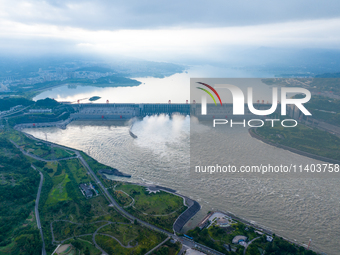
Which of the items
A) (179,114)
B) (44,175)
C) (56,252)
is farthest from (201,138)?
(56,252)

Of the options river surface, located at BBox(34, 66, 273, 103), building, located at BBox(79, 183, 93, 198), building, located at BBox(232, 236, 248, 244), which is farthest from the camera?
river surface, located at BBox(34, 66, 273, 103)

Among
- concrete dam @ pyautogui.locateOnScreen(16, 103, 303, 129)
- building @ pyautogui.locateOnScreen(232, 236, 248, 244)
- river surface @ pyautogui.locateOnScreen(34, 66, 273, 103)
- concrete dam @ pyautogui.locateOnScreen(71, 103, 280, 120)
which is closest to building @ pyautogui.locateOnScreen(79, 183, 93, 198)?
building @ pyautogui.locateOnScreen(232, 236, 248, 244)

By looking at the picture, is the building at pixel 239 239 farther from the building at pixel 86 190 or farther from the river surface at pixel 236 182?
the building at pixel 86 190

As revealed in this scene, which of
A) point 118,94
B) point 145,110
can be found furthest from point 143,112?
A: point 118,94

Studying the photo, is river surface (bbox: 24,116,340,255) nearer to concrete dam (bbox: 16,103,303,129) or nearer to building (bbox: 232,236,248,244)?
building (bbox: 232,236,248,244)

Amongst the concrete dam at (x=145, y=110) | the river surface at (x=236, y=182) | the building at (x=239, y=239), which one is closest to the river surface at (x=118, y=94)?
the concrete dam at (x=145, y=110)

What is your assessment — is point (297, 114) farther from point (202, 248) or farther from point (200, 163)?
point (202, 248)

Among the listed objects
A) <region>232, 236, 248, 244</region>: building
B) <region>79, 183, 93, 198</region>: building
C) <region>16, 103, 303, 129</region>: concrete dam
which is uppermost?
<region>16, 103, 303, 129</region>: concrete dam
